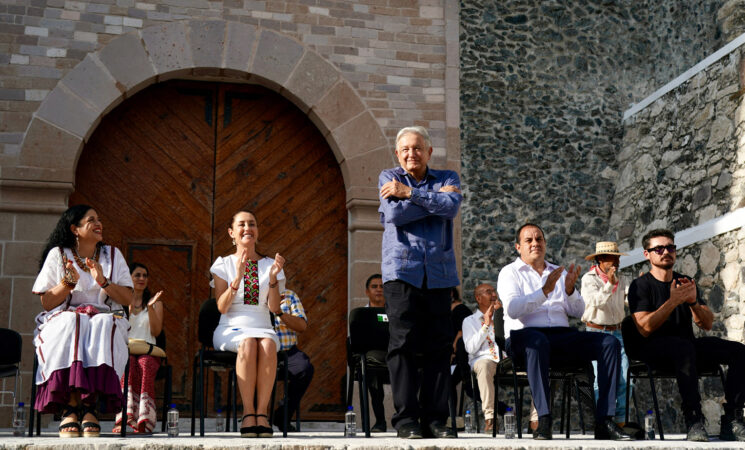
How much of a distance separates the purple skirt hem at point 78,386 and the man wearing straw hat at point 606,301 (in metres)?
3.66

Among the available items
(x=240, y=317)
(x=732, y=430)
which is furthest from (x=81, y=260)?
(x=732, y=430)

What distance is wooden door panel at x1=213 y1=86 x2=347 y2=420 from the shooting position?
8062 millimetres

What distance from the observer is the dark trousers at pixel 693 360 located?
214 inches

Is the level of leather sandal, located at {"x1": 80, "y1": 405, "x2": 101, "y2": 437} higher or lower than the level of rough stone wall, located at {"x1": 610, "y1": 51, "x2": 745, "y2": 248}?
lower

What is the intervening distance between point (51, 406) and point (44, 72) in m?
3.60

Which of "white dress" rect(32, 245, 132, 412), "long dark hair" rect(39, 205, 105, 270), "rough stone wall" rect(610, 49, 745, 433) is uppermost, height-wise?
"rough stone wall" rect(610, 49, 745, 433)

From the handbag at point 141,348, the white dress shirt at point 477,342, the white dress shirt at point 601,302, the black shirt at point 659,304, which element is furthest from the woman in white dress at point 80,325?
the white dress shirt at point 601,302

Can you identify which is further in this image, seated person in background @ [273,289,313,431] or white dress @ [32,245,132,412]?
seated person in background @ [273,289,313,431]

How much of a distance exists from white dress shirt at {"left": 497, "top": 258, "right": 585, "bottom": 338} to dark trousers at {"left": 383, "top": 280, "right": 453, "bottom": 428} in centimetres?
92

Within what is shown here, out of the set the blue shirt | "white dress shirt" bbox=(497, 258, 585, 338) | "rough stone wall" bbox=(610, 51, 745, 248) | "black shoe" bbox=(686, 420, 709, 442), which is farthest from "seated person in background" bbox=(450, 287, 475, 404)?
"rough stone wall" bbox=(610, 51, 745, 248)

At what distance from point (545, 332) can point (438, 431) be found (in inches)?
52.2

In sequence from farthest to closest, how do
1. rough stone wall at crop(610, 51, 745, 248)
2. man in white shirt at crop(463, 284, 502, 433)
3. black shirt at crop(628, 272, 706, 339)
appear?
rough stone wall at crop(610, 51, 745, 248)
man in white shirt at crop(463, 284, 502, 433)
black shirt at crop(628, 272, 706, 339)

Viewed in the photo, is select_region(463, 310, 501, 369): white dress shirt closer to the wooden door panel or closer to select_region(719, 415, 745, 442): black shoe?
the wooden door panel

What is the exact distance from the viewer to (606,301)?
22.7 ft
